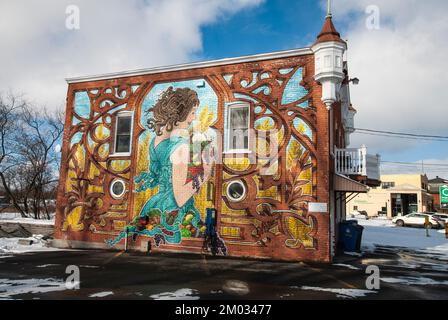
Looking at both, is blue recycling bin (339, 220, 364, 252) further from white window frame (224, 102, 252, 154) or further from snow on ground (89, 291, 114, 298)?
snow on ground (89, 291, 114, 298)

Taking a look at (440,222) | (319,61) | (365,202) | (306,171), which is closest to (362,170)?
(306,171)

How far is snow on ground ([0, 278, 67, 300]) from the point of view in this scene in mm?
7313

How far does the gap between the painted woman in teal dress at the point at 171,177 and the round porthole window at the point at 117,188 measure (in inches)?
30.1

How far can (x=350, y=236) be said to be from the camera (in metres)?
14.4

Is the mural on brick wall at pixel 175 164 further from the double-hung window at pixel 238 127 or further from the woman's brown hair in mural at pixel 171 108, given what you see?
the double-hung window at pixel 238 127

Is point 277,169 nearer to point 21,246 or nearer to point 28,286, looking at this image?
point 28,286

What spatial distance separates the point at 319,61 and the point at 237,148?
172 inches

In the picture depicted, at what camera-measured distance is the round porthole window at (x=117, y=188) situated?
574 inches

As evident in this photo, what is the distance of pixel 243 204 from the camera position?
12758 mm

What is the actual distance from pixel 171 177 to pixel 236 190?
280cm

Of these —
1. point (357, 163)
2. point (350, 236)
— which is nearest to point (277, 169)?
point (357, 163)

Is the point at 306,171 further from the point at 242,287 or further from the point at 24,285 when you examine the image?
the point at 24,285

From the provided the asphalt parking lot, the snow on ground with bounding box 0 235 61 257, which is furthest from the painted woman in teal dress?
the snow on ground with bounding box 0 235 61 257

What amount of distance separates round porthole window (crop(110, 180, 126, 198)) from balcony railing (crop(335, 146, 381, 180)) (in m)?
8.94
